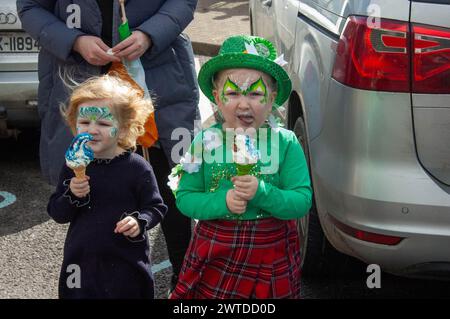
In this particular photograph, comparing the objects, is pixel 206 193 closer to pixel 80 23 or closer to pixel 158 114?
pixel 158 114

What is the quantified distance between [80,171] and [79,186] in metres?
0.05

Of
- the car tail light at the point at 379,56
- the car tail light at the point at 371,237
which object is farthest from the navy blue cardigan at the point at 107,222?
the car tail light at the point at 379,56

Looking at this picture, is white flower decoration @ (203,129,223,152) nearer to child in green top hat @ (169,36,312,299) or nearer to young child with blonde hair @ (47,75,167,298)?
child in green top hat @ (169,36,312,299)

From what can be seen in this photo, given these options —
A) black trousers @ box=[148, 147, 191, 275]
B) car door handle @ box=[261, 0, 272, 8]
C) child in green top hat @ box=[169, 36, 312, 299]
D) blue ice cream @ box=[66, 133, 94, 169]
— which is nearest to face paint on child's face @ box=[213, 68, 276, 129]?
child in green top hat @ box=[169, 36, 312, 299]

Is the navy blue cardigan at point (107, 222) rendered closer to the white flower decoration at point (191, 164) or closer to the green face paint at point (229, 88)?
the white flower decoration at point (191, 164)

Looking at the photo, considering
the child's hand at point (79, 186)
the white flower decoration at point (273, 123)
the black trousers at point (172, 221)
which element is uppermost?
the white flower decoration at point (273, 123)

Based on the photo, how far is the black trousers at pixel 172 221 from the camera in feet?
11.8

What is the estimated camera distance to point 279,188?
2.78m

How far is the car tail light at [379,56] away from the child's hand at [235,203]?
66cm

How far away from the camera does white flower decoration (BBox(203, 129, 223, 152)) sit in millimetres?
2760
